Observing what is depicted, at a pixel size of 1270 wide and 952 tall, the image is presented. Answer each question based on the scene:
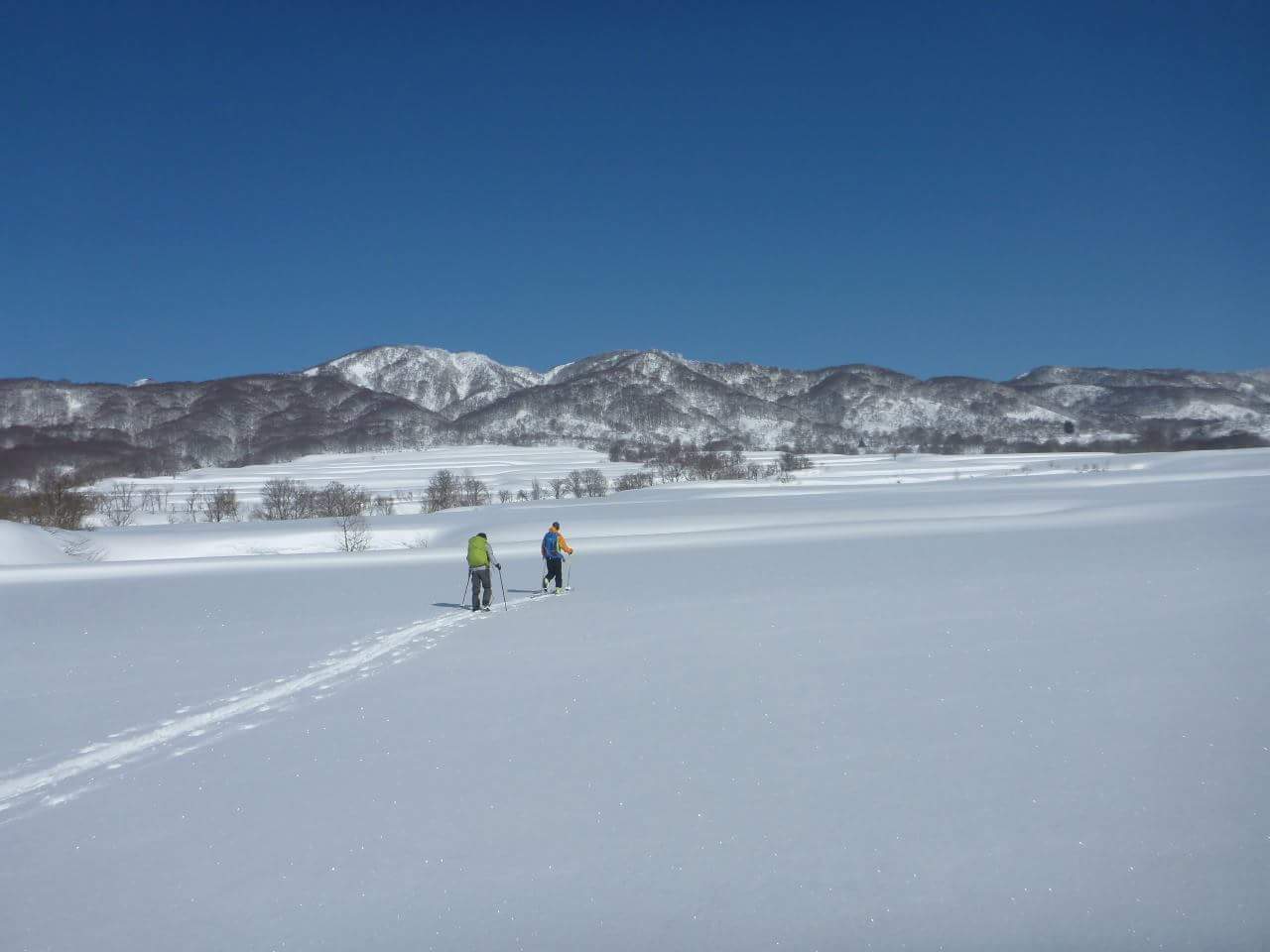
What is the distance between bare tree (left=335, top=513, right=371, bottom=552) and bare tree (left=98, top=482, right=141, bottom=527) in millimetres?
29376

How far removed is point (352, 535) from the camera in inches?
1890

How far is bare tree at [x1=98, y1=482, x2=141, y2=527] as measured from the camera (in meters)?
72.1

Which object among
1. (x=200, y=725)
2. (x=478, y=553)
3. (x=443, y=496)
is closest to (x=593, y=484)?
(x=443, y=496)

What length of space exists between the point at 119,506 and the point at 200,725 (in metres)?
91.8

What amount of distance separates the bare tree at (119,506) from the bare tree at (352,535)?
29376 mm

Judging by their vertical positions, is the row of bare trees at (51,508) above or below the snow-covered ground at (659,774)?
above

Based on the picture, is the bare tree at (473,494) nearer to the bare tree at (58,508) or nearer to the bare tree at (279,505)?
the bare tree at (279,505)

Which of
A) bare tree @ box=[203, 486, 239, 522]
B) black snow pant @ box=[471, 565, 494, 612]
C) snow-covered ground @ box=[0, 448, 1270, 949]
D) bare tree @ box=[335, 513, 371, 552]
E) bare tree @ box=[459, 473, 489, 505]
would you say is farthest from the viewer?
bare tree @ box=[459, 473, 489, 505]

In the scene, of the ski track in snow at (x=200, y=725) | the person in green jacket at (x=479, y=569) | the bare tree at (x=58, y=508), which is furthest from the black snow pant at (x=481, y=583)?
the bare tree at (x=58, y=508)

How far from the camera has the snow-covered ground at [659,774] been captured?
4668 millimetres

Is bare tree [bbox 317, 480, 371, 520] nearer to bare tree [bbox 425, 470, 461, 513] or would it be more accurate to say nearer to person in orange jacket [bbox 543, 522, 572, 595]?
bare tree [bbox 425, 470, 461, 513]

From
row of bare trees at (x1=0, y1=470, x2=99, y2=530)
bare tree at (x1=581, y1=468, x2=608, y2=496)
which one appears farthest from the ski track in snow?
bare tree at (x1=581, y1=468, x2=608, y2=496)

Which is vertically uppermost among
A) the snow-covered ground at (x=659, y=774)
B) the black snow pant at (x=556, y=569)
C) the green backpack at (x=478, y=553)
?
the green backpack at (x=478, y=553)

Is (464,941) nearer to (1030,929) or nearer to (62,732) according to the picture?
(1030,929)
